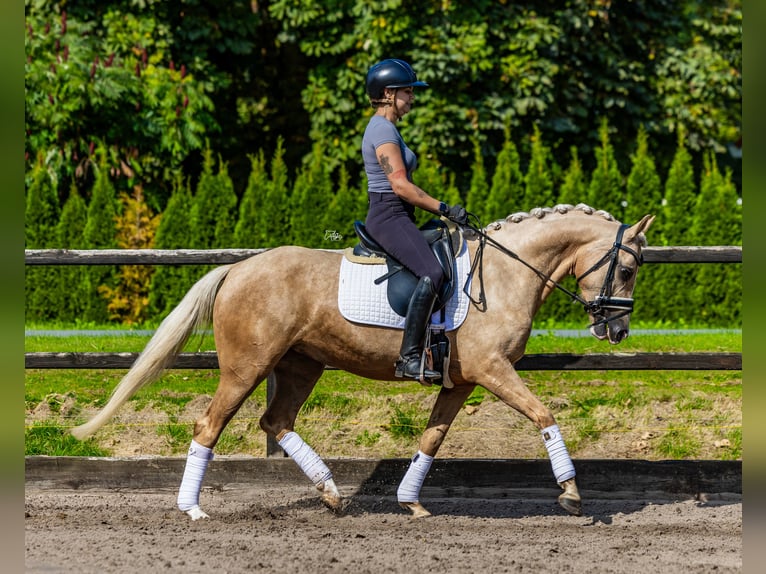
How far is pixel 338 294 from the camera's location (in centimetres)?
621

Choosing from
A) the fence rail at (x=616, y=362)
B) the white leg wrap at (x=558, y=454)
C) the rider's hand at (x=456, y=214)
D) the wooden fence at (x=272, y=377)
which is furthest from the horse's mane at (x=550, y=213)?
the white leg wrap at (x=558, y=454)

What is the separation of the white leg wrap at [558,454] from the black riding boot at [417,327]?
2.43 ft

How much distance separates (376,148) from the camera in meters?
6.09

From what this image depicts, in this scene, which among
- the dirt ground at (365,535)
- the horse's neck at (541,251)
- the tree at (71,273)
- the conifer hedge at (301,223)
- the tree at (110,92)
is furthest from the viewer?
the tree at (110,92)

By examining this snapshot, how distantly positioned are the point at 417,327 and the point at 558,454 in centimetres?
114

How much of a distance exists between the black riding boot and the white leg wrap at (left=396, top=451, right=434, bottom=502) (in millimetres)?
726

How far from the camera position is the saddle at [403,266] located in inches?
240

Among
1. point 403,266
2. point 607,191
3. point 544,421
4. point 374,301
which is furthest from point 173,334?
point 607,191

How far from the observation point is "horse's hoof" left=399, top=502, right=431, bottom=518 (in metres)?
6.41

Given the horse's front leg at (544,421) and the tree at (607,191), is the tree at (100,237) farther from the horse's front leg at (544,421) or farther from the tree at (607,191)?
the horse's front leg at (544,421)

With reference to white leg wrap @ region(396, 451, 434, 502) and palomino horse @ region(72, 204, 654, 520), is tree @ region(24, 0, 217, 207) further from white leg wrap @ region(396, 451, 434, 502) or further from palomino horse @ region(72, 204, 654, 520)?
white leg wrap @ region(396, 451, 434, 502)

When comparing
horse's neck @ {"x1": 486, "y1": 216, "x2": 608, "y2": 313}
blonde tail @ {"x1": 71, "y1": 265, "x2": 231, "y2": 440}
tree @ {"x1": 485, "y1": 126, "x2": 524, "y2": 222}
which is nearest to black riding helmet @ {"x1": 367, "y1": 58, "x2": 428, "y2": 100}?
horse's neck @ {"x1": 486, "y1": 216, "x2": 608, "y2": 313}
